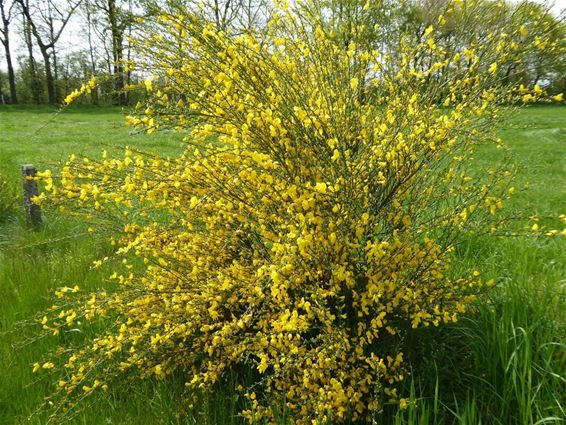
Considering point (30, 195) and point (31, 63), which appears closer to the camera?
point (30, 195)

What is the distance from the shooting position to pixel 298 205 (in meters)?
2.21

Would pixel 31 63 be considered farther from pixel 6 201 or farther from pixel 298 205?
pixel 298 205

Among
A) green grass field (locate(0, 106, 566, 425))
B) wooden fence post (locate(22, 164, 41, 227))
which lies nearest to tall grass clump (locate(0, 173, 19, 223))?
wooden fence post (locate(22, 164, 41, 227))

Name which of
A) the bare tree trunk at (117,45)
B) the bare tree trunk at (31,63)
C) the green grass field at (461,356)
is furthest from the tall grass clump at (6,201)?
the bare tree trunk at (31,63)

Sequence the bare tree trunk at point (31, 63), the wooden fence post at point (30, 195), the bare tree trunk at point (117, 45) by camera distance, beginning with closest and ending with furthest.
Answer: the bare tree trunk at point (117, 45)
the wooden fence post at point (30, 195)
the bare tree trunk at point (31, 63)

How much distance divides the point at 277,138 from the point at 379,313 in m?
0.94

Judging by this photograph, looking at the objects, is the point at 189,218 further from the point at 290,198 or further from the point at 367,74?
the point at 367,74

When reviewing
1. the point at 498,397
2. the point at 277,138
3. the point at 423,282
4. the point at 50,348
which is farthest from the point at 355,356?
the point at 50,348

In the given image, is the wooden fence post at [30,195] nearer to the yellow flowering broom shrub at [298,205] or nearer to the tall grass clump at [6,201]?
the tall grass clump at [6,201]

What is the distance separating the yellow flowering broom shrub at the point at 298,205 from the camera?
216cm

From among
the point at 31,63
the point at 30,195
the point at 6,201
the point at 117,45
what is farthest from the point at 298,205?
the point at 31,63

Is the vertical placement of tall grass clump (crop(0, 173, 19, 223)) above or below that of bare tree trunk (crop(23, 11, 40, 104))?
below

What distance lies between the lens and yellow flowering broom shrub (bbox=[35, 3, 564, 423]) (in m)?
2.16

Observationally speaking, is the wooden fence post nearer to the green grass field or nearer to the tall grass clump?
the tall grass clump
